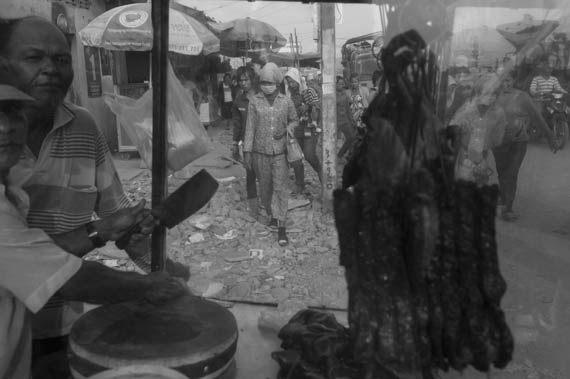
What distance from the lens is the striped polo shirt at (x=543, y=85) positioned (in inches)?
144

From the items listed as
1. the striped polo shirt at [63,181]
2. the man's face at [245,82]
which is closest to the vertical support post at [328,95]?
the man's face at [245,82]

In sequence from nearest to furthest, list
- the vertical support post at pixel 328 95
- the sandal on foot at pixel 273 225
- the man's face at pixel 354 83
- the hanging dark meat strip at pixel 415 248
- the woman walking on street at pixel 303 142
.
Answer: the hanging dark meat strip at pixel 415 248 < the vertical support post at pixel 328 95 < the sandal on foot at pixel 273 225 < the man's face at pixel 354 83 < the woman walking on street at pixel 303 142

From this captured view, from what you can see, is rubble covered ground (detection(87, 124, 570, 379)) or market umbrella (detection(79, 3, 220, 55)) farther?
market umbrella (detection(79, 3, 220, 55))

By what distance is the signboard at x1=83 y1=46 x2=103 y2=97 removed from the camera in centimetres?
1007

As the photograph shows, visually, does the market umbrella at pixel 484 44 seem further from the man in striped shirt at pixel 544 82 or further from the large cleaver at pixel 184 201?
the large cleaver at pixel 184 201

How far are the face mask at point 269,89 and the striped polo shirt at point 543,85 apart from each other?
10.8 feet

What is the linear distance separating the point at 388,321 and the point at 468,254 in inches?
10.4

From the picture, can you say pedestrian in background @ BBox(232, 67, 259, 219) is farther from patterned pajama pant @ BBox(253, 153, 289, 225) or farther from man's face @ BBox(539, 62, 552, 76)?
man's face @ BBox(539, 62, 552, 76)

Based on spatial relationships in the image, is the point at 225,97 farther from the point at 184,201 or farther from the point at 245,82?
the point at 184,201

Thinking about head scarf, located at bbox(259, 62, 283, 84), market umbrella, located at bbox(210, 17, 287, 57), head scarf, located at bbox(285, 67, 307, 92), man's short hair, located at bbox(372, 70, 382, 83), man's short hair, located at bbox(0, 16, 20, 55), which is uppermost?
market umbrella, located at bbox(210, 17, 287, 57)

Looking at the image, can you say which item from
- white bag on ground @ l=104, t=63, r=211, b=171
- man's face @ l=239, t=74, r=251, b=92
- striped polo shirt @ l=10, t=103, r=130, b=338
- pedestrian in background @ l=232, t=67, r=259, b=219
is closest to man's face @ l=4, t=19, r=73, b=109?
striped polo shirt @ l=10, t=103, r=130, b=338

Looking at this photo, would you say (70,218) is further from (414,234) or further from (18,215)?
(414,234)

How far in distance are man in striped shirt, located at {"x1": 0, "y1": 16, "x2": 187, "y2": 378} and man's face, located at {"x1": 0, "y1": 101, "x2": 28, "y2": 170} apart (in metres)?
0.37

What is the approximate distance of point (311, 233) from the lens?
6941mm
